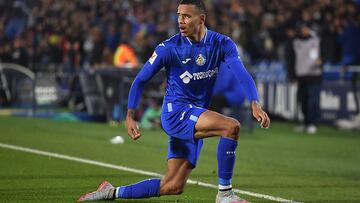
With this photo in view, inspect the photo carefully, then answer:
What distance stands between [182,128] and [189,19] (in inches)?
37.7

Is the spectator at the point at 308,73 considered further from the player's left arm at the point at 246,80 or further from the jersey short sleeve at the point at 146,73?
the jersey short sleeve at the point at 146,73

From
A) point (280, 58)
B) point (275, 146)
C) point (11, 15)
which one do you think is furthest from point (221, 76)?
point (11, 15)

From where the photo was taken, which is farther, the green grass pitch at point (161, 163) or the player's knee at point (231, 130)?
Result: the green grass pitch at point (161, 163)

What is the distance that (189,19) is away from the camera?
7441mm

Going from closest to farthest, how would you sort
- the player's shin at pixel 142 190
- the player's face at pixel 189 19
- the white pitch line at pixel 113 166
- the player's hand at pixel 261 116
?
the player's hand at pixel 261 116, the player's face at pixel 189 19, the player's shin at pixel 142 190, the white pitch line at pixel 113 166

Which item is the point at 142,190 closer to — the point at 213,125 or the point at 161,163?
the point at 213,125

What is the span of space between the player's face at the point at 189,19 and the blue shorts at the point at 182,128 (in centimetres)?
64

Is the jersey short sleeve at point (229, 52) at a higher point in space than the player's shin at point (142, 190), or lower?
higher

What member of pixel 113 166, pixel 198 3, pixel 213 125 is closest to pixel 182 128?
pixel 213 125

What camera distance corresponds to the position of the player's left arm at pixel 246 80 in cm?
692

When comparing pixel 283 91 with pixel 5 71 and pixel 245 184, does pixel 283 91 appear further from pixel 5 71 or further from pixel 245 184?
pixel 245 184

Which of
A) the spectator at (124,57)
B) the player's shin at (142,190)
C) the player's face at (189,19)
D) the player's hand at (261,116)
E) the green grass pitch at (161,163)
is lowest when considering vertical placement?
the green grass pitch at (161,163)

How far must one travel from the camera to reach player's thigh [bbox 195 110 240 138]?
7129 millimetres

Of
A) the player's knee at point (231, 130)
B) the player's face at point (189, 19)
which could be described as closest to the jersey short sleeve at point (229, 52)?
the player's face at point (189, 19)
